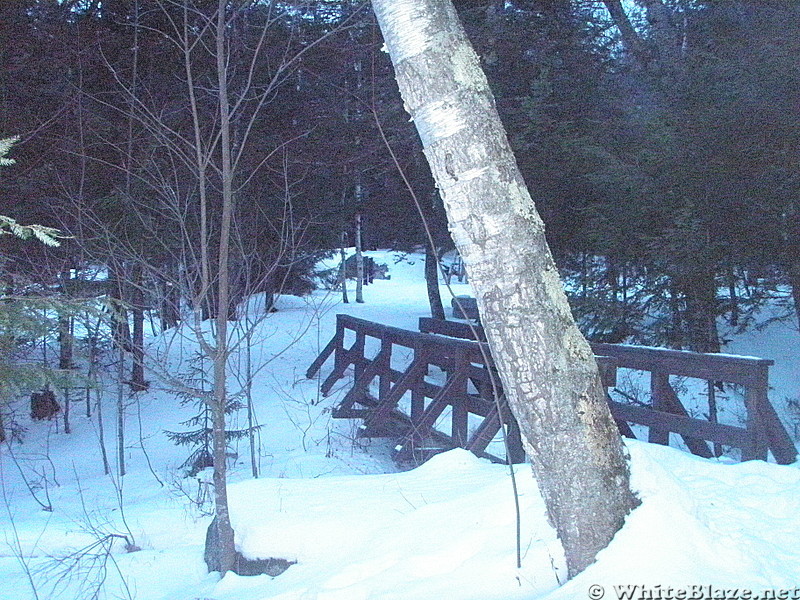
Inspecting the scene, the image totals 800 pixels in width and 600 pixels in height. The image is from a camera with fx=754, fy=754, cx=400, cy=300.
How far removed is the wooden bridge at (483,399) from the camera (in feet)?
17.6

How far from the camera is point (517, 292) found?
3088 millimetres

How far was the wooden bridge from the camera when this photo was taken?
5.36 meters

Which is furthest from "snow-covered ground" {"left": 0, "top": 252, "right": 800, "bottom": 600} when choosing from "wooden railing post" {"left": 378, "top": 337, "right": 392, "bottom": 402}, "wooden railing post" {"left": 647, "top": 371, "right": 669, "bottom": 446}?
"wooden railing post" {"left": 378, "top": 337, "right": 392, "bottom": 402}

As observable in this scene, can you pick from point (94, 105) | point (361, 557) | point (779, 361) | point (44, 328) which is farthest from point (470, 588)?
point (779, 361)

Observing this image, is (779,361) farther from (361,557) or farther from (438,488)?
(361,557)

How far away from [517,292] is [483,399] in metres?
4.36

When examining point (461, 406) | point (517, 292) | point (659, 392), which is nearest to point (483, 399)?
point (461, 406)

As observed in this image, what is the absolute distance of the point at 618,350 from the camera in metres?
6.48

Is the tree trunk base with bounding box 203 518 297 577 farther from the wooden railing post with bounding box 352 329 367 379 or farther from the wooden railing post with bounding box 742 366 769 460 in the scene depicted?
the wooden railing post with bounding box 352 329 367 379

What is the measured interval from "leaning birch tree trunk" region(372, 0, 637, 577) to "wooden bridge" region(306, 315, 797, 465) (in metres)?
0.25

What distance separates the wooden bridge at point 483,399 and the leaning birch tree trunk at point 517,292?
249 mm

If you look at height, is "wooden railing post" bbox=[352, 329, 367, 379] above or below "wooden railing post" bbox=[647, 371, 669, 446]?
below

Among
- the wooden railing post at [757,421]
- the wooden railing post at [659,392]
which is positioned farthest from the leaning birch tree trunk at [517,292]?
the wooden railing post at [659,392]

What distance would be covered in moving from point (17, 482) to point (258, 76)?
6342mm
